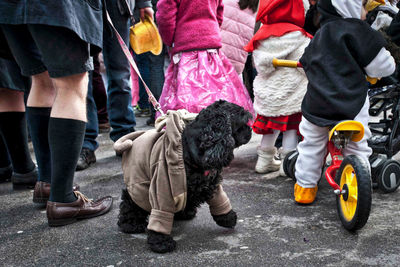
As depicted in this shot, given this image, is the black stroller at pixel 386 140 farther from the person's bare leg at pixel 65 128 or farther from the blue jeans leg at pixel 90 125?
the blue jeans leg at pixel 90 125

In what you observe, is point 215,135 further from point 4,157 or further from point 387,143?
point 4,157

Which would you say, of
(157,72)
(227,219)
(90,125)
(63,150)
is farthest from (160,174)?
(157,72)

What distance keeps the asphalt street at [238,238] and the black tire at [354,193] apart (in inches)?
3.1

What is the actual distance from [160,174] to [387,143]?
1890mm

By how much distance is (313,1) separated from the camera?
145 inches

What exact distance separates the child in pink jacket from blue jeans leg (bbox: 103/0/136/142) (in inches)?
15.3

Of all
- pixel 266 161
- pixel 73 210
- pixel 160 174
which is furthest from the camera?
pixel 266 161

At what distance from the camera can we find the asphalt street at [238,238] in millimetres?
1887

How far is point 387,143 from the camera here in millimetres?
2920

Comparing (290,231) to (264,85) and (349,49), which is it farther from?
(264,85)

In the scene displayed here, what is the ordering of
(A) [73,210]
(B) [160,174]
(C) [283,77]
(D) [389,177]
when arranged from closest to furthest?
(B) [160,174]
(A) [73,210]
(D) [389,177]
(C) [283,77]

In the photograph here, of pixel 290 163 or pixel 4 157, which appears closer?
pixel 290 163

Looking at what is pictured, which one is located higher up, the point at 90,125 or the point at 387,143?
the point at 387,143

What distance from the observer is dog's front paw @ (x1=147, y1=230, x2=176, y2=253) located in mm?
1971
